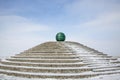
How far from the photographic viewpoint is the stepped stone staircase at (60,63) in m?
20.8

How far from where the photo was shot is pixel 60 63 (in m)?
22.3

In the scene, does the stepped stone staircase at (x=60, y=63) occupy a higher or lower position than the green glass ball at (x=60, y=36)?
lower

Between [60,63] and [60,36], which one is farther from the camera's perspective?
[60,36]

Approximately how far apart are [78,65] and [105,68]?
3.40 metres

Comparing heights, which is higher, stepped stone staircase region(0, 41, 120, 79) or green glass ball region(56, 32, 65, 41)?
green glass ball region(56, 32, 65, 41)

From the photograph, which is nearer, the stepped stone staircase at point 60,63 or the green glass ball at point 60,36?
the stepped stone staircase at point 60,63

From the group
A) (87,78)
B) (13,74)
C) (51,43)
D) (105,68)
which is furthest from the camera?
(51,43)

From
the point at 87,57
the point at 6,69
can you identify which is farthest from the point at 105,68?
the point at 6,69

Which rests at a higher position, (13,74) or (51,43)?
(51,43)

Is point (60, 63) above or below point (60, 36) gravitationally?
below

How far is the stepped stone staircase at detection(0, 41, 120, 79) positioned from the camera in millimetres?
20797

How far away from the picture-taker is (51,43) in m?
29.2

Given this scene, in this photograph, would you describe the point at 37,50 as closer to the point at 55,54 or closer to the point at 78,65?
the point at 55,54

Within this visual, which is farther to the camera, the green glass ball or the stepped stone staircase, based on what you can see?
the green glass ball
